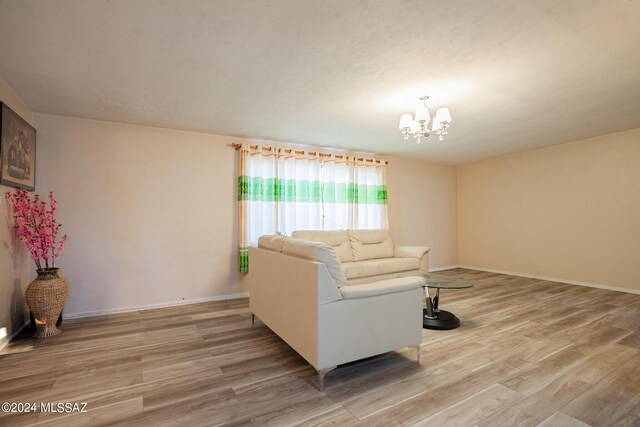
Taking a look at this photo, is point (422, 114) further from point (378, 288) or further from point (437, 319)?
point (437, 319)

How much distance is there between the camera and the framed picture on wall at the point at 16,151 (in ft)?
7.91

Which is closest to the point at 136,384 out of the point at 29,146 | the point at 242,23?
the point at 242,23

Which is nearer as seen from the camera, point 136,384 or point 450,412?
point 450,412

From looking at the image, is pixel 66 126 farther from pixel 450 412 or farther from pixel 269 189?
pixel 450 412

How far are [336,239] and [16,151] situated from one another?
146 inches

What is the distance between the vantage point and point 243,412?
1.66 meters

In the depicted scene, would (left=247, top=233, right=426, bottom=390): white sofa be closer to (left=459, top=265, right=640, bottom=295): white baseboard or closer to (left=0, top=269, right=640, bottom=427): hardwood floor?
(left=0, top=269, right=640, bottom=427): hardwood floor

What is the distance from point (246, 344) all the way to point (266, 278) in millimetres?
621

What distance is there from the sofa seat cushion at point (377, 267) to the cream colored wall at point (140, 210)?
1.70 m

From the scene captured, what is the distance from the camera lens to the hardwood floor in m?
1.64

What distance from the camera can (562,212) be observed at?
4.89 meters

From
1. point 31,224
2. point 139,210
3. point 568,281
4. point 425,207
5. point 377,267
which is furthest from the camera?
point 425,207

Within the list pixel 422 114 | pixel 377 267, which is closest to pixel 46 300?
pixel 377 267

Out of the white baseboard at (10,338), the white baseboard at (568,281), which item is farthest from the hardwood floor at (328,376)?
the white baseboard at (568,281)
